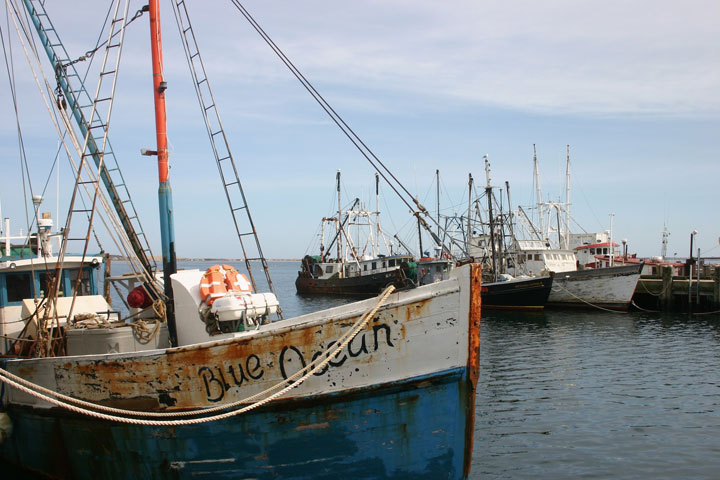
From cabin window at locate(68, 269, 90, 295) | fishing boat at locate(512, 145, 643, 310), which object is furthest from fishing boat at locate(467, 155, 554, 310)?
cabin window at locate(68, 269, 90, 295)

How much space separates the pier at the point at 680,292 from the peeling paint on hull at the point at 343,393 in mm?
31550

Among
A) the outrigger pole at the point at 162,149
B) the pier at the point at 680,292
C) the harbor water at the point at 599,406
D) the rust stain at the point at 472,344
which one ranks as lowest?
the harbor water at the point at 599,406

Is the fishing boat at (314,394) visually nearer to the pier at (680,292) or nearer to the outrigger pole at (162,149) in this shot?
the outrigger pole at (162,149)

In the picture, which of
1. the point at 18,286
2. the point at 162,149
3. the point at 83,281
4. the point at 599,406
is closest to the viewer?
the point at 162,149

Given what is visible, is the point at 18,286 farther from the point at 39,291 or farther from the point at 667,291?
the point at 667,291

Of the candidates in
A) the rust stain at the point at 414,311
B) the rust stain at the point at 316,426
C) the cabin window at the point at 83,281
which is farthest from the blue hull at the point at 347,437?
the cabin window at the point at 83,281

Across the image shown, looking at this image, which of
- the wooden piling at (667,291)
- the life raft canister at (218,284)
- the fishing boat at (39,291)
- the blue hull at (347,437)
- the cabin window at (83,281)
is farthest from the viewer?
the wooden piling at (667,291)

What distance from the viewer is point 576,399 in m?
14.6

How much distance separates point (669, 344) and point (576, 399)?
34.2 ft

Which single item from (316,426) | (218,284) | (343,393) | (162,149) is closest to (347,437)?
(316,426)

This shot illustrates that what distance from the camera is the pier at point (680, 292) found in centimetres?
3328

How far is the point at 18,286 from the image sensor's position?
1120 cm

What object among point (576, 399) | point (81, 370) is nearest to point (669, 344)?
point (576, 399)

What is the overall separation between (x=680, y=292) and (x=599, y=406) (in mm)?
24680
